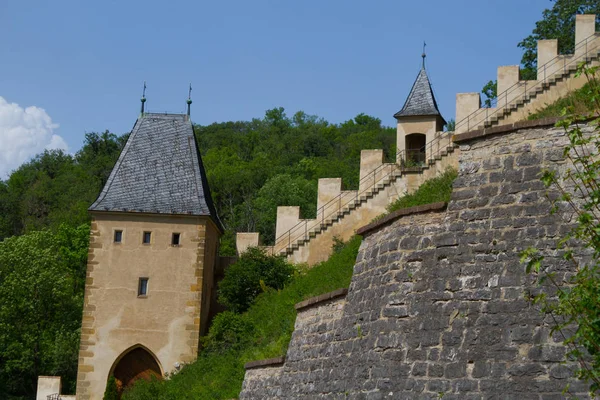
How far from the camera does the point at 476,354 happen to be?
12656 mm

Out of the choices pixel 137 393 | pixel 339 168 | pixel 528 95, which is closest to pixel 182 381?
pixel 137 393

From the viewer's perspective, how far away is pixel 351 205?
3578 centimetres

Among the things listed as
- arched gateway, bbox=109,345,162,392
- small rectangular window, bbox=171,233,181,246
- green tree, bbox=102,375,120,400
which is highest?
small rectangular window, bbox=171,233,181,246

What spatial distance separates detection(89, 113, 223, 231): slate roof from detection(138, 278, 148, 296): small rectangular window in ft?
7.69

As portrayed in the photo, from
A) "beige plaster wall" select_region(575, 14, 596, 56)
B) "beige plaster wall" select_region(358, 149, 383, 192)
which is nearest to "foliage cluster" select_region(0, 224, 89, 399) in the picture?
"beige plaster wall" select_region(358, 149, 383, 192)

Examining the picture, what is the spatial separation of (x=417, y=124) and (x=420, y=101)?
108 cm

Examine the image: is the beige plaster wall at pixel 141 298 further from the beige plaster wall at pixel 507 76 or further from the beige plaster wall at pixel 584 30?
the beige plaster wall at pixel 584 30

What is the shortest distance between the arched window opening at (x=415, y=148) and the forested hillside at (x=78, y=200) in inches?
543

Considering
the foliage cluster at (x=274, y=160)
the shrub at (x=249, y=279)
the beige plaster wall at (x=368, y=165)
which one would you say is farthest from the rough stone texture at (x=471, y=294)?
the foliage cluster at (x=274, y=160)

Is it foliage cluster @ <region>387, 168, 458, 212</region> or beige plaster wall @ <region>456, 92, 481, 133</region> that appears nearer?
foliage cluster @ <region>387, 168, 458, 212</region>

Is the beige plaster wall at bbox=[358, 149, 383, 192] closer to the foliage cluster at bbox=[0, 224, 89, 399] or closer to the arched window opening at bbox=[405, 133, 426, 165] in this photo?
the arched window opening at bbox=[405, 133, 426, 165]

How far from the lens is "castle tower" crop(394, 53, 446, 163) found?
118 ft

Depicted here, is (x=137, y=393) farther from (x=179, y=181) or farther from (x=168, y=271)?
(x=179, y=181)

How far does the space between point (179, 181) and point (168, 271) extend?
11.1ft
